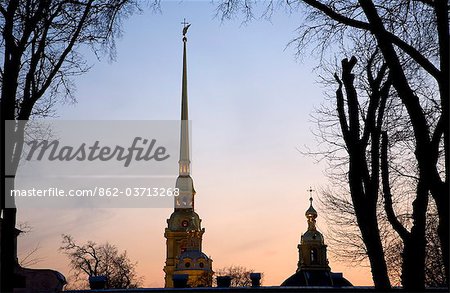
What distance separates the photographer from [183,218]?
4154 inches

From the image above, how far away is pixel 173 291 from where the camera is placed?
124 feet

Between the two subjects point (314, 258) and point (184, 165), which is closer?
point (314, 258)

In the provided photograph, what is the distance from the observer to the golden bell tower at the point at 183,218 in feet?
335

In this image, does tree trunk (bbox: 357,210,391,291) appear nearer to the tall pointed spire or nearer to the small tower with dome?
the small tower with dome

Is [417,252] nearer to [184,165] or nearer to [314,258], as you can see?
[314,258]

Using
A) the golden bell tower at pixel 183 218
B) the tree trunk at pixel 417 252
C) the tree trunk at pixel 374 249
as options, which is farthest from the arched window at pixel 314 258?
the tree trunk at pixel 417 252

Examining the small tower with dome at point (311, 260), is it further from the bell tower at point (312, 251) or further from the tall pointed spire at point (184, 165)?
the tall pointed spire at point (184, 165)

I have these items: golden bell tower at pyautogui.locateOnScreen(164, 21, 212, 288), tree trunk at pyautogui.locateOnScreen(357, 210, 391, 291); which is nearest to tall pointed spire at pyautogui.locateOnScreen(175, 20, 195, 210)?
golden bell tower at pyautogui.locateOnScreen(164, 21, 212, 288)

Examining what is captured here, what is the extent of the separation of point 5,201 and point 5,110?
1441mm

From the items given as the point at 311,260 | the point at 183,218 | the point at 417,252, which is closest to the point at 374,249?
the point at 417,252

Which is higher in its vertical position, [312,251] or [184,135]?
[184,135]

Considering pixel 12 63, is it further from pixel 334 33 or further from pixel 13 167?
pixel 334 33

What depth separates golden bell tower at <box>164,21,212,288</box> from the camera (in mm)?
102106

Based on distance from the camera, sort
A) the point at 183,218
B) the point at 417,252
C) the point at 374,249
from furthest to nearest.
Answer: the point at 183,218 < the point at 374,249 < the point at 417,252
